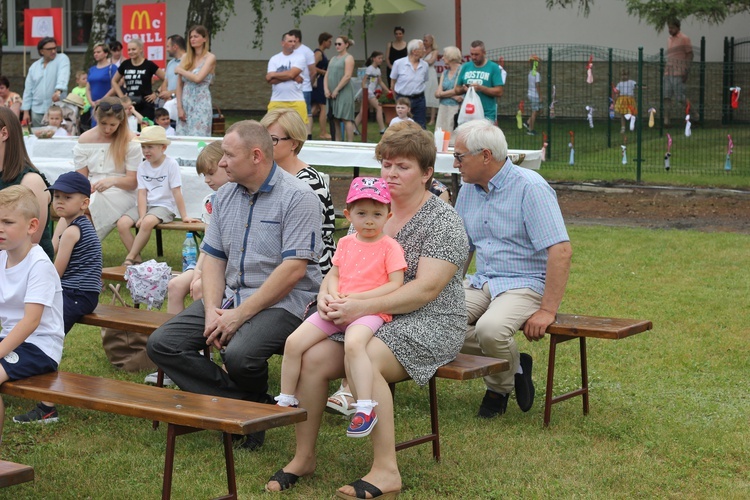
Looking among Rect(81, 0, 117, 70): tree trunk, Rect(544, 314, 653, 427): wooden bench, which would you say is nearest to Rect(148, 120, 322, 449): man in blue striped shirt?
Rect(544, 314, 653, 427): wooden bench

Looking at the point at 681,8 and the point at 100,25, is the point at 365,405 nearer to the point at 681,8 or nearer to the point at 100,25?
the point at 681,8

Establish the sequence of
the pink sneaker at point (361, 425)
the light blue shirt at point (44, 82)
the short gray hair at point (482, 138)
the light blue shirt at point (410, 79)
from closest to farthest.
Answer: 1. the pink sneaker at point (361, 425)
2. the short gray hair at point (482, 138)
3. the light blue shirt at point (44, 82)
4. the light blue shirt at point (410, 79)

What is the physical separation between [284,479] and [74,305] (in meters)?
1.88

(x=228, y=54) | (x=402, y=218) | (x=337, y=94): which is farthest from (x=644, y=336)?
(x=228, y=54)

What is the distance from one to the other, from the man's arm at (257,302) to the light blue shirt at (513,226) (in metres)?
1.12

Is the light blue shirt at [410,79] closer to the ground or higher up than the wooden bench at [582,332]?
higher up

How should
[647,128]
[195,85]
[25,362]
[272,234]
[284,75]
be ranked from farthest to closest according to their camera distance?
[647,128] → [284,75] → [195,85] → [272,234] → [25,362]

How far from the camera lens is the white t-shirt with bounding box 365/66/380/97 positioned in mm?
21156

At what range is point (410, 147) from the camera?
464cm

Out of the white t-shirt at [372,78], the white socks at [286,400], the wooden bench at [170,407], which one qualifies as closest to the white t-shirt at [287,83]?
the white t-shirt at [372,78]

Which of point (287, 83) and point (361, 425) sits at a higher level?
point (287, 83)

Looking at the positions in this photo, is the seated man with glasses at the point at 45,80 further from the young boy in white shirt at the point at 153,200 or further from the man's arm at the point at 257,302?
the man's arm at the point at 257,302

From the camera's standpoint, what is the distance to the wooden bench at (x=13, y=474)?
3498 millimetres

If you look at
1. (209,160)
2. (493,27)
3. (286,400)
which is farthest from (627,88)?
(286,400)
